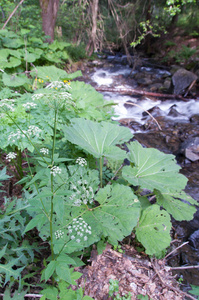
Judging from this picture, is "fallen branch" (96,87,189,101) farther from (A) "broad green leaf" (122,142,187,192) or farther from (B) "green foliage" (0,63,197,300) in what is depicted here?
(A) "broad green leaf" (122,142,187,192)

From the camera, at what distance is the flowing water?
2.51 metres

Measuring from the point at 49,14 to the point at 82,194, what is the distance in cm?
738

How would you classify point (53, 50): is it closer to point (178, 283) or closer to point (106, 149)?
point (106, 149)

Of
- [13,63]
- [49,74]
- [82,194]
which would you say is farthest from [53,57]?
[82,194]

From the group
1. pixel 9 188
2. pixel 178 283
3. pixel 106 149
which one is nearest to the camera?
pixel 178 283

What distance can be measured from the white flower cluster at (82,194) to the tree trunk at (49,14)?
23.2 ft

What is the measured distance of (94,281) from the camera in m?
1.61

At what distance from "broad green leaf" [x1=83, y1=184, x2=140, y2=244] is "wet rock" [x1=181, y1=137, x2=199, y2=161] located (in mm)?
2938

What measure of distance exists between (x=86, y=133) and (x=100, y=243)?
1.15m

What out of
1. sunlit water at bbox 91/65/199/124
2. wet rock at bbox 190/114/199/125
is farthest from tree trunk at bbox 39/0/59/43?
wet rock at bbox 190/114/199/125

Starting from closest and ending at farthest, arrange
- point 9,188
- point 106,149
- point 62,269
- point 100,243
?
point 62,269 → point 100,243 → point 106,149 → point 9,188

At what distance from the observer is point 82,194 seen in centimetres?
178

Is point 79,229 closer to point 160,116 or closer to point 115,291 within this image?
point 115,291

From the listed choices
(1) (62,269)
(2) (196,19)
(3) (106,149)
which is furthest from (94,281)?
(2) (196,19)
